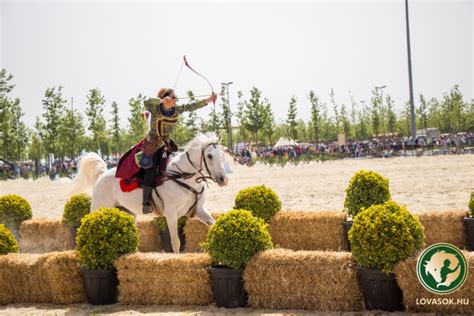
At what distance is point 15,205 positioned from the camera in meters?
11.5

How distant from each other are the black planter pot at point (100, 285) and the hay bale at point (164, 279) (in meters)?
0.17

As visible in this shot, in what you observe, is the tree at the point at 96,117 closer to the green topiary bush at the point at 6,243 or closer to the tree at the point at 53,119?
the tree at the point at 53,119

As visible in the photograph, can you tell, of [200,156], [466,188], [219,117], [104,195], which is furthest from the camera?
[219,117]

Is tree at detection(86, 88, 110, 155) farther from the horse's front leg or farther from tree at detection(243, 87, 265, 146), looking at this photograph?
the horse's front leg

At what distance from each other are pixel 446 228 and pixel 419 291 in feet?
10.8

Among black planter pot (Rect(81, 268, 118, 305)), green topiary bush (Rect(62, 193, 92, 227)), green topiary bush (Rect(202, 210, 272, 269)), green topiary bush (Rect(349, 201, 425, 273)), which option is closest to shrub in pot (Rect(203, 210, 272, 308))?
green topiary bush (Rect(202, 210, 272, 269))

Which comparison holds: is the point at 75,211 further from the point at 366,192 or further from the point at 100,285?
the point at 366,192

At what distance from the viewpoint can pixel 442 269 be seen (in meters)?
5.24

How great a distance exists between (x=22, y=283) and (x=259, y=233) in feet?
12.2

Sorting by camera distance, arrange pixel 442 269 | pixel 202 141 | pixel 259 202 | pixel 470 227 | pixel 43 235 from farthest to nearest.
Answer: pixel 43 235 → pixel 259 202 → pixel 202 141 → pixel 470 227 → pixel 442 269

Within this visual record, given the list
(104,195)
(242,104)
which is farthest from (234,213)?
(242,104)

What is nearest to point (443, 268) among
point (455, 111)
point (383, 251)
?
point (383, 251)

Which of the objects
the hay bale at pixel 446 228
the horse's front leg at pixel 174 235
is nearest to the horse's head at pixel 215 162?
the horse's front leg at pixel 174 235

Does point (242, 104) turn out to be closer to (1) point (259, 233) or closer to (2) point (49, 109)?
(2) point (49, 109)
